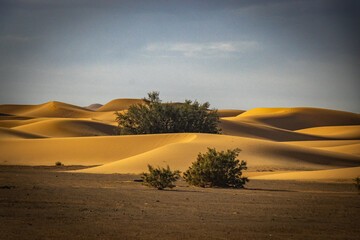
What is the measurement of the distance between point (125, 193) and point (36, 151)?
2831cm

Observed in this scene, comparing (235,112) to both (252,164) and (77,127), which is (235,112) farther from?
(252,164)

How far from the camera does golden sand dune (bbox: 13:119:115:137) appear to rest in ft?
225

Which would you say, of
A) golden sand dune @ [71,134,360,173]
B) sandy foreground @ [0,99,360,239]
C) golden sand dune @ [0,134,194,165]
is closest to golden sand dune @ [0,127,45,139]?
golden sand dune @ [0,134,194,165]

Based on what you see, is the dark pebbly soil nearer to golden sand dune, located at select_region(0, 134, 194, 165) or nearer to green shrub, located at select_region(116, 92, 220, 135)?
golden sand dune, located at select_region(0, 134, 194, 165)

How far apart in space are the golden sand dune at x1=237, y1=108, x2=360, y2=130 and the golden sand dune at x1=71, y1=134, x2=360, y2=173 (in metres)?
75.5

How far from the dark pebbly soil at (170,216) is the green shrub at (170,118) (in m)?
35.8

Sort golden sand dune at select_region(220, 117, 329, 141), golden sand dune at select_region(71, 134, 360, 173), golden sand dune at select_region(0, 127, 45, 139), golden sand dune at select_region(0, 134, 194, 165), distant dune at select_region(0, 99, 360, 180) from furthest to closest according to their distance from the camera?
golden sand dune at select_region(220, 117, 329, 141)
golden sand dune at select_region(0, 127, 45, 139)
golden sand dune at select_region(0, 134, 194, 165)
golden sand dune at select_region(71, 134, 360, 173)
distant dune at select_region(0, 99, 360, 180)

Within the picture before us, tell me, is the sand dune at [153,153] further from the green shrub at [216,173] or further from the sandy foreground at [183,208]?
→ the green shrub at [216,173]

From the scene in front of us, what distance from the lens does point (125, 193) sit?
47.9 feet

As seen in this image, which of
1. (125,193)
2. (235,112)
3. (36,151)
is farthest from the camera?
(235,112)

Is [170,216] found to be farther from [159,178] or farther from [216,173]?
[216,173]

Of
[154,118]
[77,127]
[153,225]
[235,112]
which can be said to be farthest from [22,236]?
[235,112]

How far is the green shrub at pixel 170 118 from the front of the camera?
5049 centimetres

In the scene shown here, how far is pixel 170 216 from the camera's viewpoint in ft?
33.3
